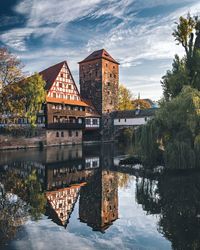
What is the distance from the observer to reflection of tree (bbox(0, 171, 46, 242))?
8.15m

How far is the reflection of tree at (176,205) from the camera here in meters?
7.06

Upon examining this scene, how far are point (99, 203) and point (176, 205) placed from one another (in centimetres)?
305

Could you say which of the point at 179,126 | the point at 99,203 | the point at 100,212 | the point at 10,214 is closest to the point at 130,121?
the point at 179,126

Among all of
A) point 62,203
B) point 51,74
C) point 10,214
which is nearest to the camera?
point 10,214

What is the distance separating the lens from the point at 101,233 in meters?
7.55

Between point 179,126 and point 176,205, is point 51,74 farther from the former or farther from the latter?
point 176,205

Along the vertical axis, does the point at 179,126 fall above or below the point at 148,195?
above

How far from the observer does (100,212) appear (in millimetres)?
9297

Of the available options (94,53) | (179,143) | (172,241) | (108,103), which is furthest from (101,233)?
(94,53)

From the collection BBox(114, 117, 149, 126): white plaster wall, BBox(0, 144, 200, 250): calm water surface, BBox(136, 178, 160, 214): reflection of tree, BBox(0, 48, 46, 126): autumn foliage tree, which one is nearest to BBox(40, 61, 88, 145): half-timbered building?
BBox(0, 48, 46, 126): autumn foliage tree

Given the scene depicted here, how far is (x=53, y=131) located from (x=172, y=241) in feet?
110

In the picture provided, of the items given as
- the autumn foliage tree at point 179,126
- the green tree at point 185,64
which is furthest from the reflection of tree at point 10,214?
the green tree at point 185,64

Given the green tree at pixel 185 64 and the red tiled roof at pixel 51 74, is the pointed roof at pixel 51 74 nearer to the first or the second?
the red tiled roof at pixel 51 74

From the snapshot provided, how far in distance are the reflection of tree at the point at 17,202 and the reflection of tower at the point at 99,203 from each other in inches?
68.1
